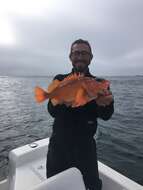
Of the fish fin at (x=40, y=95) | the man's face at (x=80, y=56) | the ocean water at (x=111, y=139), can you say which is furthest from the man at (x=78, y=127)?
the ocean water at (x=111, y=139)

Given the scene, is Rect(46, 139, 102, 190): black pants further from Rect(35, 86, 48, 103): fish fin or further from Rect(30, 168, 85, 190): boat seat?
Rect(35, 86, 48, 103): fish fin

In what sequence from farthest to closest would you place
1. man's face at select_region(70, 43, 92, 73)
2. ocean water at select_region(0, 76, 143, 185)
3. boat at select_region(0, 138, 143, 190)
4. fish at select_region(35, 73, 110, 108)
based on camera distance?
ocean water at select_region(0, 76, 143, 185) < boat at select_region(0, 138, 143, 190) < man's face at select_region(70, 43, 92, 73) < fish at select_region(35, 73, 110, 108)

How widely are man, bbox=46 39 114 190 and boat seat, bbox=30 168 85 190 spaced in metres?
0.48

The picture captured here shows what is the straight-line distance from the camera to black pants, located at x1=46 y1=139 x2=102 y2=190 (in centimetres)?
331

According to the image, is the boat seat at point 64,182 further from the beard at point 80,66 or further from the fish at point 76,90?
the beard at point 80,66

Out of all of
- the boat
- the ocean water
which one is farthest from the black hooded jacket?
the ocean water

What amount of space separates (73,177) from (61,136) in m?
0.64

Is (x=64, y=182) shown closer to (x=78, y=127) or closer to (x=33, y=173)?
(x=78, y=127)

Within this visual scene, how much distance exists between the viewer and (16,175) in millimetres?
4992

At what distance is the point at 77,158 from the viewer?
333cm

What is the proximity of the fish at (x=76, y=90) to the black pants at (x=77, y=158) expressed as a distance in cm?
71

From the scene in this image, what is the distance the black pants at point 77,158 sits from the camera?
331cm

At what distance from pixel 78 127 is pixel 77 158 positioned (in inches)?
16.9

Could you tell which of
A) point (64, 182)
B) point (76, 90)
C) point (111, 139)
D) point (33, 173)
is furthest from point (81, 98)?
point (111, 139)
